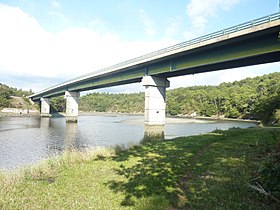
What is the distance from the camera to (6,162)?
17938mm

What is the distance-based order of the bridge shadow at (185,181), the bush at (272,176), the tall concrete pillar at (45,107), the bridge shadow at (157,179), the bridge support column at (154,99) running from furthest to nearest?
the tall concrete pillar at (45,107)
the bridge support column at (154,99)
the bridge shadow at (157,179)
the bridge shadow at (185,181)
the bush at (272,176)

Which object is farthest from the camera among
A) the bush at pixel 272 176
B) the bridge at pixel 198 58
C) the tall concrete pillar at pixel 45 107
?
the tall concrete pillar at pixel 45 107

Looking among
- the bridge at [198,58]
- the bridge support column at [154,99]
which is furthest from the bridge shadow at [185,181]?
the bridge support column at [154,99]

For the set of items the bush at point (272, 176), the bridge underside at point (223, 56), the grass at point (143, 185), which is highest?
the bridge underside at point (223, 56)

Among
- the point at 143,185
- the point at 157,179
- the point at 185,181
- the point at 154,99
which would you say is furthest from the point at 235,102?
the point at 143,185

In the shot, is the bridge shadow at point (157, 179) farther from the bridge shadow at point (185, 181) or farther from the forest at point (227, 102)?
the forest at point (227, 102)

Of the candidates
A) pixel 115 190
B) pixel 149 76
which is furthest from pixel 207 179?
pixel 149 76

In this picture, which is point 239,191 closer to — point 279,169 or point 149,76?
point 279,169

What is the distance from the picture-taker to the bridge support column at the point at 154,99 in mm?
46750

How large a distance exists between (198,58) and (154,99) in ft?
47.9

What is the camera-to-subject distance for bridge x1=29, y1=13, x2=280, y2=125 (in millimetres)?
27072

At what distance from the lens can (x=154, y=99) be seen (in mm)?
47844

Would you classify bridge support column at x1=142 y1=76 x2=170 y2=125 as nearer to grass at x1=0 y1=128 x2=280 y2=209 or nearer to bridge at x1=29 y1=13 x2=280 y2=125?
bridge at x1=29 y1=13 x2=280 y2=125

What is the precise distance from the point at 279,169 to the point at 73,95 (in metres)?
80.0
